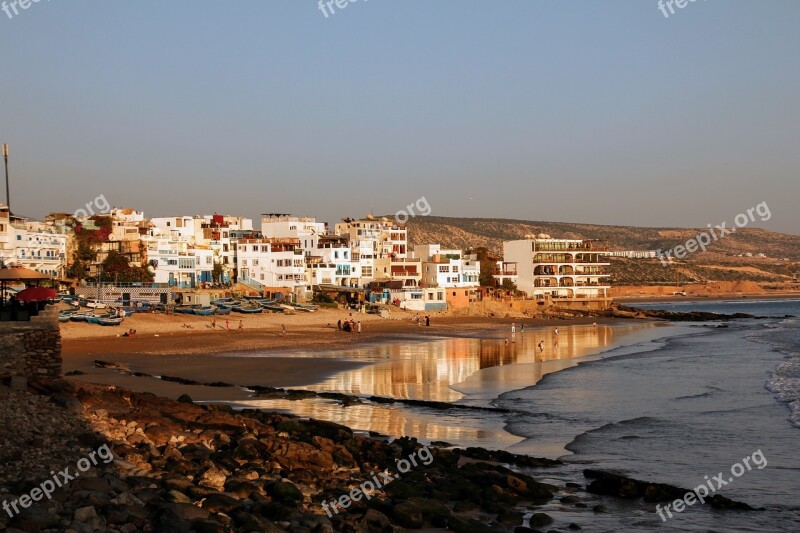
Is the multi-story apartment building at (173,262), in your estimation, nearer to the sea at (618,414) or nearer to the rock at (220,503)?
the sea at (618,414)

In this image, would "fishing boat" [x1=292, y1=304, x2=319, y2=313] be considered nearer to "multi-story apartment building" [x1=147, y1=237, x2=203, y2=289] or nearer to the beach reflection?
"multi-story apartment building" [x1=147, y1=237, x2=203, y2=289]

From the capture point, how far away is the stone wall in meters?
20.1

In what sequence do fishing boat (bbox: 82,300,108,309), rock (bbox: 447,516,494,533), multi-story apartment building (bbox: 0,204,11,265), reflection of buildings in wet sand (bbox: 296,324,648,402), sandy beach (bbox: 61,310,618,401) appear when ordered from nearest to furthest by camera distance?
rock (bbox: 447,516,494,533), reflection of buildings in wet sand (bbox: 296,324,648,402), sandy beach (bbox: 61,310,618,401), fishing boat (bbox: 82,300,108,309), multi-story apartment building (bbox: 0,204,11,265)

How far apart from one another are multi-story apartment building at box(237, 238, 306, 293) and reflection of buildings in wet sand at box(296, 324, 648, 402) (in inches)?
1009

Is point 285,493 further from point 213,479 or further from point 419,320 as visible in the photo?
point 419,320

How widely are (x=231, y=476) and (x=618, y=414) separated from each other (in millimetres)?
14804

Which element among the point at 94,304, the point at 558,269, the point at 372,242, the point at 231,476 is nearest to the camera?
the point at 231,476

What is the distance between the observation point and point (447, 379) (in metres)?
35.1

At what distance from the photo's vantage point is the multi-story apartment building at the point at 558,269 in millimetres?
107688

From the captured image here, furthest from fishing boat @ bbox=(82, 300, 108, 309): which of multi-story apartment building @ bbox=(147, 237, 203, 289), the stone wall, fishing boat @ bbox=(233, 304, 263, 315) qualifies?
the stone wall

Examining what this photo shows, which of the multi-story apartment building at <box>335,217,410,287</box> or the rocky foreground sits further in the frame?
the multi-story apartment building at <box>335,217,410,287</box>

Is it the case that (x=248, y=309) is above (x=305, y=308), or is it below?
above

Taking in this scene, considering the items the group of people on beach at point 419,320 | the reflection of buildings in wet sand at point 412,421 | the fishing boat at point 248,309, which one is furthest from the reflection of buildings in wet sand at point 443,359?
the fishing boat at point 248,309

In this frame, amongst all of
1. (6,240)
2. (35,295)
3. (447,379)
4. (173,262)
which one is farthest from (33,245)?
(35,295)
